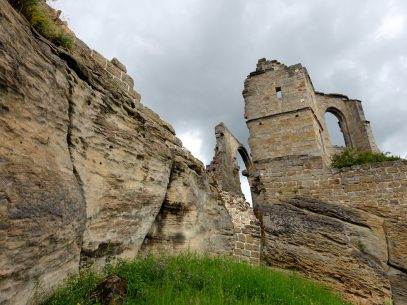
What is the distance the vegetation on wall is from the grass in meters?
3.16

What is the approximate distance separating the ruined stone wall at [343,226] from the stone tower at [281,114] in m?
5.21

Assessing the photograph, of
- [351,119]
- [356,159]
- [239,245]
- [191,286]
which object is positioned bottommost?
[191,286]

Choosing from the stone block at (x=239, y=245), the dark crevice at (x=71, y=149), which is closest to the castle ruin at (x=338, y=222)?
the stone block at (x=239, y=245)

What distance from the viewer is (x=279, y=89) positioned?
1562cm

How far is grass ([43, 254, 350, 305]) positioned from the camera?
10.7 ft

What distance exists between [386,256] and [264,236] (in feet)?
9.55

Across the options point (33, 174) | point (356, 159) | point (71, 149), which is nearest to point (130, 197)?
point (71, 149)

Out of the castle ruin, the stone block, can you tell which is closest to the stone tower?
the castle ruin

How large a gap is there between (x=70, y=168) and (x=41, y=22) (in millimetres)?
2017

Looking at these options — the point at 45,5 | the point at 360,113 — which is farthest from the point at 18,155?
the point at 360,113

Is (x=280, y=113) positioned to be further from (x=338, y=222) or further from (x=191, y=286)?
(x=191, y=286)

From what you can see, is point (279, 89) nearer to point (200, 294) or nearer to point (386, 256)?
point (386, 256)

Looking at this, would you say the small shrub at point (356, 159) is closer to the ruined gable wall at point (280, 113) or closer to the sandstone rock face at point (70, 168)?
the ruined gable wall at point (280, 113)

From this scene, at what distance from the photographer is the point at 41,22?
3.93 m
